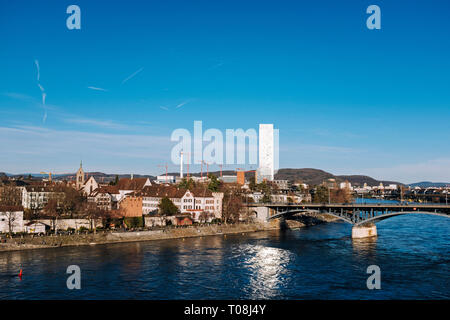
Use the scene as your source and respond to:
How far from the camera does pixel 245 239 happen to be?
80688 millimetres

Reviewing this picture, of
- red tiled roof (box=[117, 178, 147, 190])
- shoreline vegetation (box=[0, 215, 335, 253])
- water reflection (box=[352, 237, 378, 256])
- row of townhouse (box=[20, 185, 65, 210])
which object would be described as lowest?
water reflection (box=[352, 237, 378, 256])

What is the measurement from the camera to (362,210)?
86.7 meters

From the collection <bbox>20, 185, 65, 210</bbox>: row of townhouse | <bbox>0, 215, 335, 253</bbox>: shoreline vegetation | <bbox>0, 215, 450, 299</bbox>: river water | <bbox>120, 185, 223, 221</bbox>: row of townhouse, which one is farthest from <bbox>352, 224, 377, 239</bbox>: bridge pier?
<bbox>20, 185, 65, 210</bbox>: row of townhouse

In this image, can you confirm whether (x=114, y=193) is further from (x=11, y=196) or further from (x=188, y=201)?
(x=11, y=196)

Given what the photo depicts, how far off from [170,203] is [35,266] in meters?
42.8

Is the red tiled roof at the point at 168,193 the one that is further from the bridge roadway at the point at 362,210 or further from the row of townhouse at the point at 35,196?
the row of townhouse at the point at 35,196

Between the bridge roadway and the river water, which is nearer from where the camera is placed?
the river water

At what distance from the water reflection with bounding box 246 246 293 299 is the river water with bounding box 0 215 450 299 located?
0.10 meters

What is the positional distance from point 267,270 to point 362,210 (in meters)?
43.5

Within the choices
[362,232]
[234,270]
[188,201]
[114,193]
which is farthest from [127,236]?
[362,232]

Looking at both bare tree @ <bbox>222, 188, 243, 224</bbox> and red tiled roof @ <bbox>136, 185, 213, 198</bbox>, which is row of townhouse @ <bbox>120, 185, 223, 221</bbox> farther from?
bare tree @ <bbox>222, 188, 243, 224</bbox>

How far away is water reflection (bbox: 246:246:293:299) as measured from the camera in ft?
135
